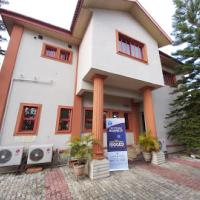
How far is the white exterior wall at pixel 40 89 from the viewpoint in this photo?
5551 mm

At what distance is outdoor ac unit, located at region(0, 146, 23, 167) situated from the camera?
463 cm

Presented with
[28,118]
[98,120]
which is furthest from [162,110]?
[28,118]

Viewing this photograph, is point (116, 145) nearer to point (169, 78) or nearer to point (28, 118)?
point (28, 118)

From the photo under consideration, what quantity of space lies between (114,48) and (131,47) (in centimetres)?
158

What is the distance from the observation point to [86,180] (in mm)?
4188

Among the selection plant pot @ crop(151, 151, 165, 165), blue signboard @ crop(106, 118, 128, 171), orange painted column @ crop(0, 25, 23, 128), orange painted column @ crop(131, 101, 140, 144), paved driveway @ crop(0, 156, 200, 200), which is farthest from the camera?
orange painted column @ crop(131, 101, 140, 144)

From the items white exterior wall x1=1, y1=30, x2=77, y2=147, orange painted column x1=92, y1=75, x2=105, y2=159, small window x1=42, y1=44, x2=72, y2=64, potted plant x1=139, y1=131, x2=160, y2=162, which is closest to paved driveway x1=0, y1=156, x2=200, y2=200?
orange painted column x1=92, y1=75, x2=105, y2=159

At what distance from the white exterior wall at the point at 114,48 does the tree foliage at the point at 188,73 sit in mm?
2391

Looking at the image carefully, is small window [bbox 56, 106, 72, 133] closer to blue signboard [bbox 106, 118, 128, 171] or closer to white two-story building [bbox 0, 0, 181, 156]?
white two-story building [bbox 0, 0, 181, 156]

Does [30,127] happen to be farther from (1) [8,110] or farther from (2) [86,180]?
(2) [86,180]

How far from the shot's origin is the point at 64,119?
21.8 feet

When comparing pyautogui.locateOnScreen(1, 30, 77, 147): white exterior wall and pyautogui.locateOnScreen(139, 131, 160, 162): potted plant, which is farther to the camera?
pyautogui.locateOnScreen(139, 131, 160, 162): potted plant

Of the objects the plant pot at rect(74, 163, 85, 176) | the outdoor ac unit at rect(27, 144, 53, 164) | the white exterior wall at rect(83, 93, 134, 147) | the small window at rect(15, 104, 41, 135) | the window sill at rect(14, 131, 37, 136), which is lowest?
the plant pot at rect(74, 163, 85, 176)

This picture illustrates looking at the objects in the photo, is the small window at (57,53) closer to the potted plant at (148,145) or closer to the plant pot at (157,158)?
the potted plant at (148,145)
